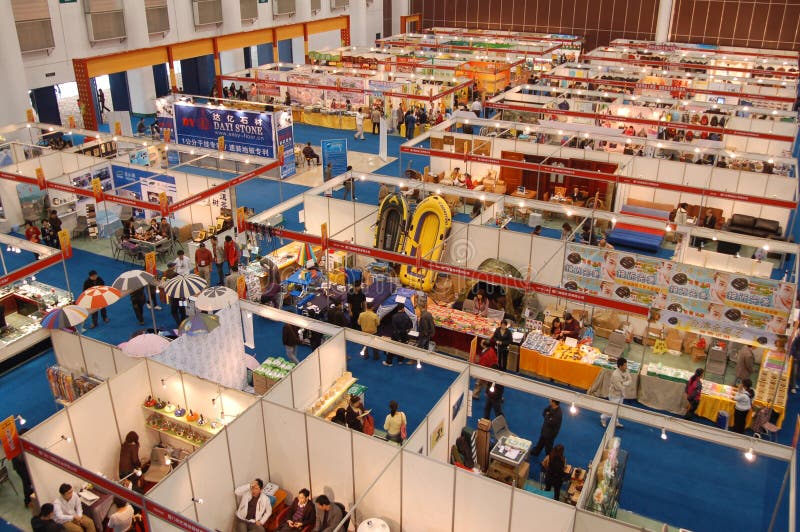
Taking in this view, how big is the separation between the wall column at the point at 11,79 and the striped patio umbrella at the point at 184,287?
16756 millimetres

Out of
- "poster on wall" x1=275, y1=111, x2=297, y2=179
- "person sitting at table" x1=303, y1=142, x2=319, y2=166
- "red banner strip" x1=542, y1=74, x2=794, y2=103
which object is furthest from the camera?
"red banner strip" x1=542, y1=74, x2=794, y2=103

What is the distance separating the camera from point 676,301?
12578mm

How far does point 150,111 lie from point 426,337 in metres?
26.7

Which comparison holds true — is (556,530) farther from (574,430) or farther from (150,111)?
(150,111)

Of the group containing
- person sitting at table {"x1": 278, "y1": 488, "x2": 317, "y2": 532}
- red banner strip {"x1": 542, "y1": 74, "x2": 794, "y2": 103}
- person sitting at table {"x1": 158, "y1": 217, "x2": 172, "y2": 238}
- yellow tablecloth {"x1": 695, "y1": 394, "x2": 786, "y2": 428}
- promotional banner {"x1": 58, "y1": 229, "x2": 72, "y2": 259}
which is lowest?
yellow tablecloth {"x1": 695, "y1": 394, "x2": 786, "y2": 428}

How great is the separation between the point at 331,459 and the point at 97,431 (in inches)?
141

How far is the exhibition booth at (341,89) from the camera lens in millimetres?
30422

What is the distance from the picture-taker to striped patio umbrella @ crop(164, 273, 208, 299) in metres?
12.5

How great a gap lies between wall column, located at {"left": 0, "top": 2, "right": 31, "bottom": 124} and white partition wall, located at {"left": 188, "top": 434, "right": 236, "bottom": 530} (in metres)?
21.4

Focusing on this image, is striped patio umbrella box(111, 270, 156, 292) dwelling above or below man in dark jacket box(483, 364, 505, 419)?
above

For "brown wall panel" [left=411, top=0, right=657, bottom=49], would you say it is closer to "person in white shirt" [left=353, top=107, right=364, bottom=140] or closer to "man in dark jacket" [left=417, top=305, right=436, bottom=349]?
"person in white shirt" [left=353, top=107, right=364, bottom=140]

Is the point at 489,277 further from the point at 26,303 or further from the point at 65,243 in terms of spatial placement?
the point at 26,303

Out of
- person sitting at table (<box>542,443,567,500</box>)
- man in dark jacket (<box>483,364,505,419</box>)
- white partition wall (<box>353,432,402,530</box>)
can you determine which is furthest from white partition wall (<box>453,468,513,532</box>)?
man in dark jacket (<box>483,364,505,419</box>)

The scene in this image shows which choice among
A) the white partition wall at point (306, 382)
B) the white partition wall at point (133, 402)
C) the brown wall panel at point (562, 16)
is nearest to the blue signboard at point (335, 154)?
the white partition wall at point (306, 382)
